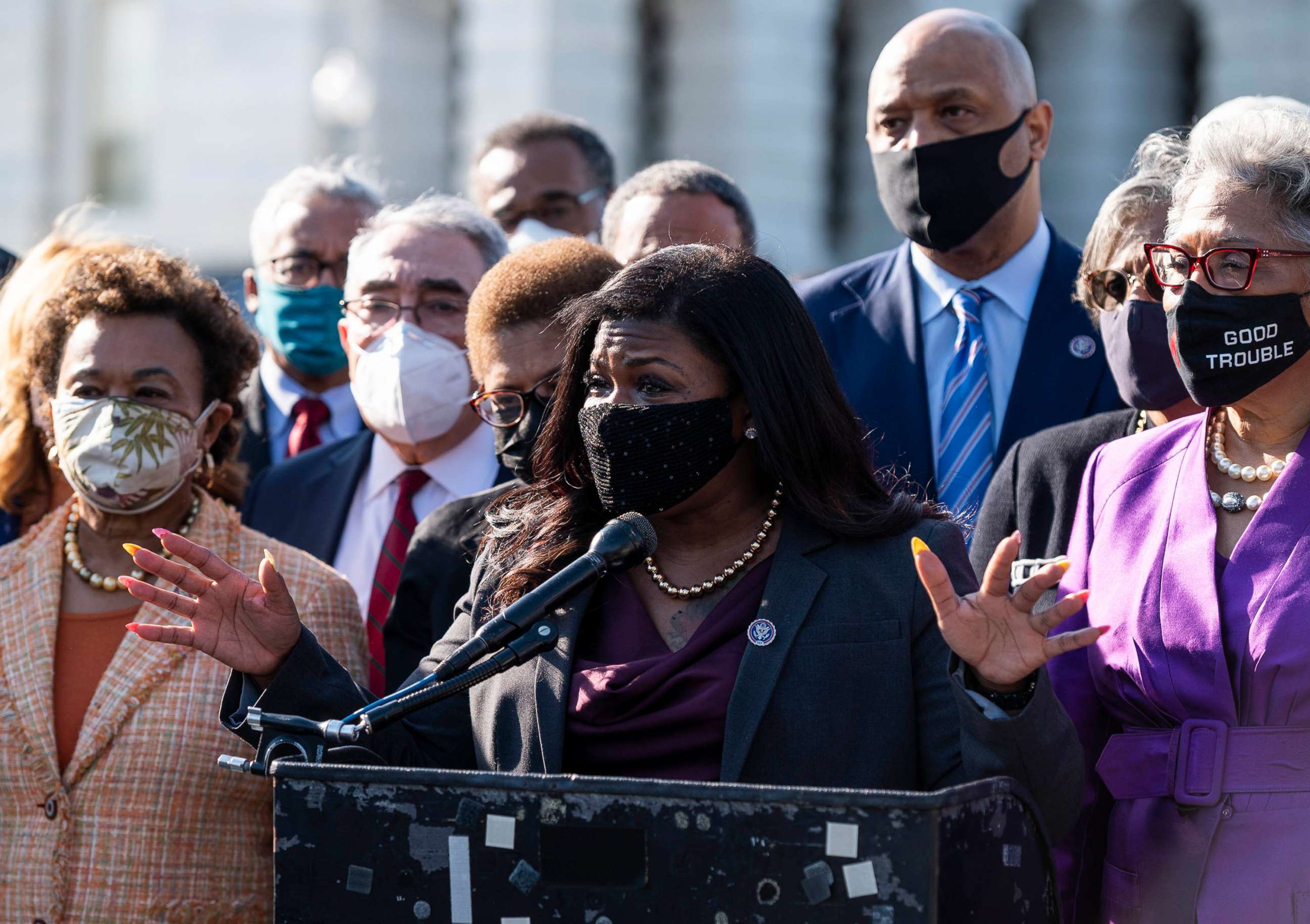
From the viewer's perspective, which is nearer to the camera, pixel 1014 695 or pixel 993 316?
pixel 1014 695

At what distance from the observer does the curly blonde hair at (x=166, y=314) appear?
4.26 m

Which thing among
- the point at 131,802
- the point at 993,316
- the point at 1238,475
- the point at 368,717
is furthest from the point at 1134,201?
the point at 131,802

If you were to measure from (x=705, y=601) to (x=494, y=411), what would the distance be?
1.18m

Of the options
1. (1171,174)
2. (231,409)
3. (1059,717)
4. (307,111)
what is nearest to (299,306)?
(231,409)

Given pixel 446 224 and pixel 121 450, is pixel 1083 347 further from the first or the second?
pixel 121 450

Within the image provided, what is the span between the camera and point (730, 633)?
3.19 metres

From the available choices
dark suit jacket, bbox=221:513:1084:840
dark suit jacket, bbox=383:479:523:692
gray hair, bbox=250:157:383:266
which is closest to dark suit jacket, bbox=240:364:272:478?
gray hair, bbox=250:157:383:266

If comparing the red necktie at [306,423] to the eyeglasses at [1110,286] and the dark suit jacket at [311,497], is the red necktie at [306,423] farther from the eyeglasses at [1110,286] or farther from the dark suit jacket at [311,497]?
the eyeglasses at [1110,286]

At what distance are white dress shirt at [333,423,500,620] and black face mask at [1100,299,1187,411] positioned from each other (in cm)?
175

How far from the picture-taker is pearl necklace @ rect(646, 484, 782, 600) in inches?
131

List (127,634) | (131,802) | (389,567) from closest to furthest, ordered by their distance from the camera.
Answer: (131,802) → (127,634) → (389,567)

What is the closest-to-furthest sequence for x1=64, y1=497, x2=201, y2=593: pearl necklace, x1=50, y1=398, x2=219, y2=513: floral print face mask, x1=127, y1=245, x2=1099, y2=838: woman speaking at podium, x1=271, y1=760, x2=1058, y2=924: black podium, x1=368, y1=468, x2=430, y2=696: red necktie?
x1=271, y1=760, x2=1058, y2=924: black podium, x1=127, y1=245, x2=1099, y2=838: woman speaking at podium, x1=50, y1=398, x2=219, y2=513: floral print face mask, x1=64, y1=497, x2=201, y2=593: pearl necklace, x1=368, y1=468, x2=430, y2=696: red necktie

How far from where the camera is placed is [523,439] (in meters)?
4.23

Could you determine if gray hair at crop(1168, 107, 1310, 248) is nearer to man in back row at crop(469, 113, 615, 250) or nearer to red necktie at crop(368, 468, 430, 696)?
red necktie at crop(368, 468, 430, 696)
